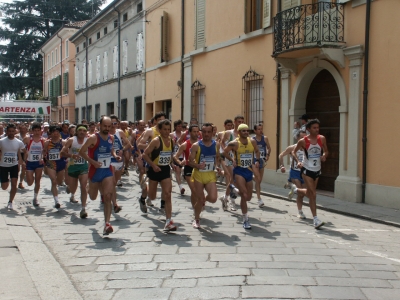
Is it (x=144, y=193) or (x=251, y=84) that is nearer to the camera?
(x=144, y=193)

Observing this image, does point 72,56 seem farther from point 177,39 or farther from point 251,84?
point 251,84

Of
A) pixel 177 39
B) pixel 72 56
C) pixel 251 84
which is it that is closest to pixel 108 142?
pixel 251 84

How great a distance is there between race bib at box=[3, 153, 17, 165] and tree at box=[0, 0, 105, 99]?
149ft

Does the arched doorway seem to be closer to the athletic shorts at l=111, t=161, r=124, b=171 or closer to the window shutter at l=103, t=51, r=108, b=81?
the athletic shorts at l=111, t=161, r=124, b=171

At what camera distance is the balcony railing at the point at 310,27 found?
12219mm

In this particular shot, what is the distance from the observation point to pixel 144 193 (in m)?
9.44

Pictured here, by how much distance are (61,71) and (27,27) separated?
463 inches

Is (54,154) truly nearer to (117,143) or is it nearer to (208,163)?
(117,143)

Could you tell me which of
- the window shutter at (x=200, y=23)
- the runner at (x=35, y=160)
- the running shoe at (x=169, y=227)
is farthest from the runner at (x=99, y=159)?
the window shutter at (x=200, y=23)

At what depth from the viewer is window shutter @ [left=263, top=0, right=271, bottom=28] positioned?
1514 centimetres

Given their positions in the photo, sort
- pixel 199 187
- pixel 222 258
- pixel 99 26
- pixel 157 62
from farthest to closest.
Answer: pixel 99 26 < pixel 157 62 < pixel 199 187 < pixel 222 258

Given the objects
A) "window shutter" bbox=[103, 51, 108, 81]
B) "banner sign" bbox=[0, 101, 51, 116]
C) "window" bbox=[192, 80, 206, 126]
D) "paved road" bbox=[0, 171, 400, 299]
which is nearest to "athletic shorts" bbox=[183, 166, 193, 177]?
"paved road" bbox=[0, 171, 400, 299]

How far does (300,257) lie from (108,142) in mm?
3363

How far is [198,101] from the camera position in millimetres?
20438
